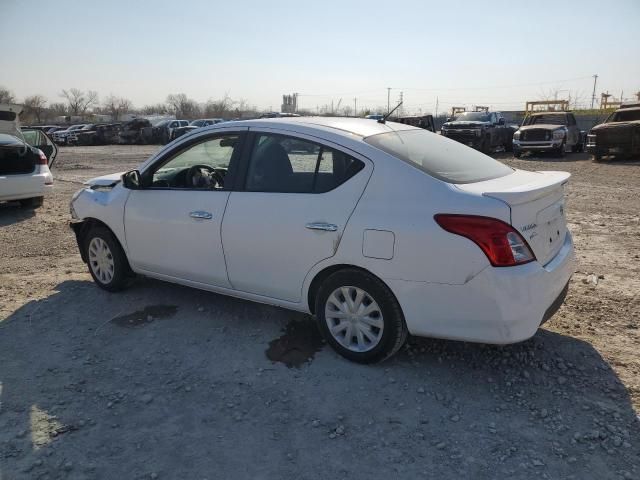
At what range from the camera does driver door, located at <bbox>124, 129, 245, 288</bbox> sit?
163 inches

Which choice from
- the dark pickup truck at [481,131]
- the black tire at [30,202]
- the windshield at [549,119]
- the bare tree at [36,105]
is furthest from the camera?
the bare tree at [36,105]

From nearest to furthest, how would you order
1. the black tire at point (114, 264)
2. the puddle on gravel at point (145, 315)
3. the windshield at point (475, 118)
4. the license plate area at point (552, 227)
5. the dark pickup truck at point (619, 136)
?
the license plate area at point (552, 227) < the puddle on gravel at point (145, 315) < the black tire at point (114, 264) < the dark pickup truck at point (619, 136) < the windshield at point (475, 118)

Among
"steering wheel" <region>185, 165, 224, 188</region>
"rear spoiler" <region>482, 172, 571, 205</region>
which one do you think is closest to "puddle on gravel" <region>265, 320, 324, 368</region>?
"steering wheel" <region>185, 165, 224, 188</region>

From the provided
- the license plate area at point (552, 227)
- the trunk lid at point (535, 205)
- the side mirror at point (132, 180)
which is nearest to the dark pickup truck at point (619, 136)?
the trunk lid at point (535, 205)

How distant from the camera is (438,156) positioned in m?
3.76

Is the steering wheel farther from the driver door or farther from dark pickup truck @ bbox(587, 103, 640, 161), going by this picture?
dark pickup truck @ bbox(587, 103, 640, 161)

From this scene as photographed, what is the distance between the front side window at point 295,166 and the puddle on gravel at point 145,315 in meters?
1.49

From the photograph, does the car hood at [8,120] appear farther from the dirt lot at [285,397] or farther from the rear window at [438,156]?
the rear window at [438,156]

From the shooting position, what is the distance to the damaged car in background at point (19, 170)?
8.97 metres

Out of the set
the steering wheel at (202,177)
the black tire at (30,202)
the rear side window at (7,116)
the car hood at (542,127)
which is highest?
the car hood at (542,127)

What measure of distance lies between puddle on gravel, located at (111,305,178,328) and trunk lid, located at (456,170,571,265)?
9.26 ft

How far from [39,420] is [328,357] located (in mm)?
1870

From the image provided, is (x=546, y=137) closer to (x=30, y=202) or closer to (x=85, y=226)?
(x=30, y=202)

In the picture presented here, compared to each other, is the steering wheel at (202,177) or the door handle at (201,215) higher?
the steering wheel at (202,177)
